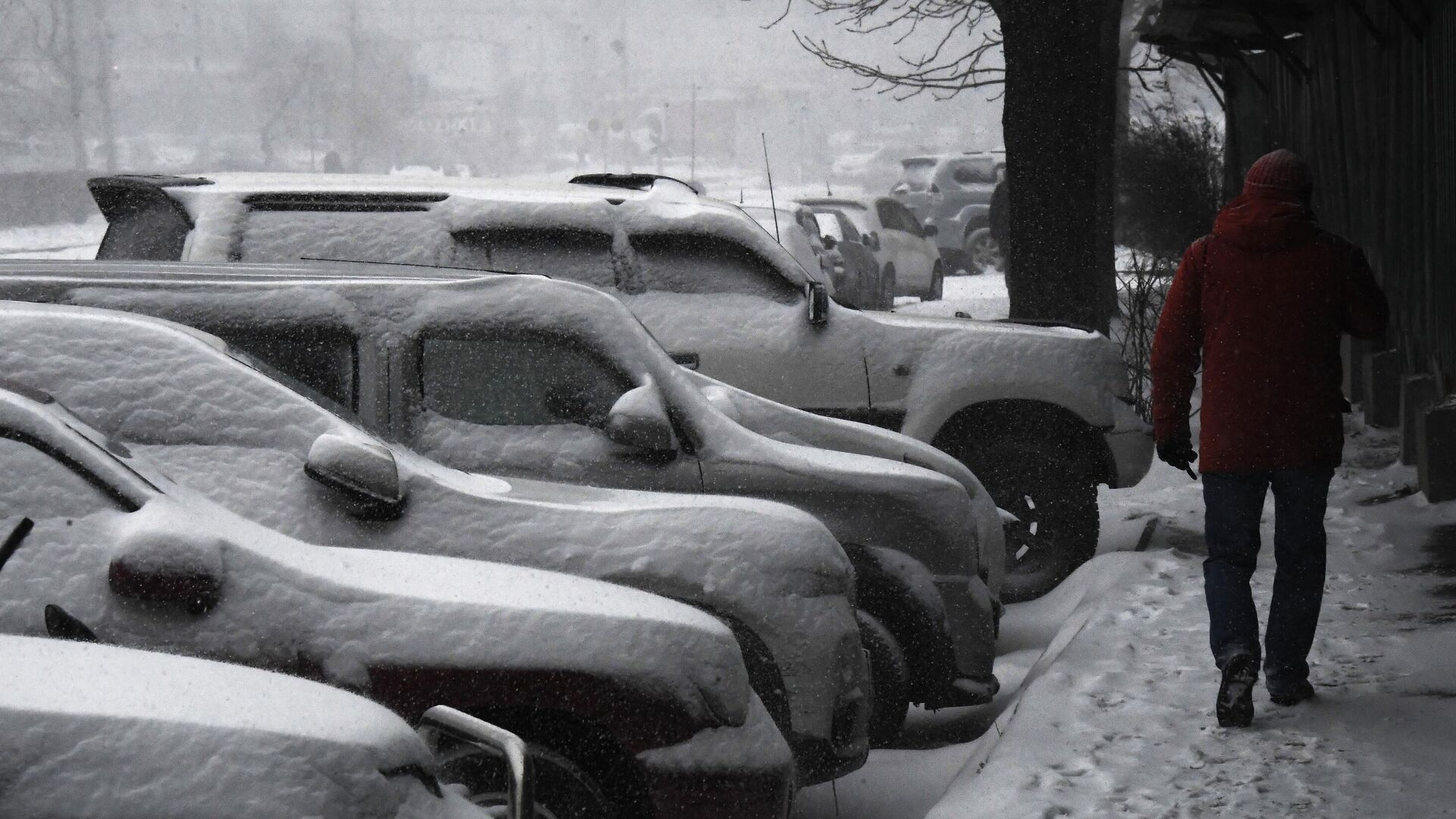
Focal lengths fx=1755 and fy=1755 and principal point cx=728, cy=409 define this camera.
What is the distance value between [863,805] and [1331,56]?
10.5 m

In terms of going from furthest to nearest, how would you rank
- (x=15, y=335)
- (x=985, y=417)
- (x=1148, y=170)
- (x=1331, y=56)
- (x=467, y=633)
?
1. (x=1148, y=170)
2. (x=1331, y=56)
3. (x=985, y=417)
4. (x=15, y=335)
5. (x=467, y=633)

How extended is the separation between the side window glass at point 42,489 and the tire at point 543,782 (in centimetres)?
88

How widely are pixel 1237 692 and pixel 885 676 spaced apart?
1.13m

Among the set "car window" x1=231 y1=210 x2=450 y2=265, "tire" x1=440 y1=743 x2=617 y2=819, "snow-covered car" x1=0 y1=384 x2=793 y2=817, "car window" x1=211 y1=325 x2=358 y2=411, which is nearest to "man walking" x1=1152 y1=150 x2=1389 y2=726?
"snow-covered car" x1=0 y1=384 x2=793 y2=817

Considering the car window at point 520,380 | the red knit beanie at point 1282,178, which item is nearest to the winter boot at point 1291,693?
the red knit beanie at point 1282,178

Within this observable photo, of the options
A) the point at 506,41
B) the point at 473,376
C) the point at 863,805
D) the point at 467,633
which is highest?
the point at 506,41

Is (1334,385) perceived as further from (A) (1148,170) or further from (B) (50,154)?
(B) (50,154)

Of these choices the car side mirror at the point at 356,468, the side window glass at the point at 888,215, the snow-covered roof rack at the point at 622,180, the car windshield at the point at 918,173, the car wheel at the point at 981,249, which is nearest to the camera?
the car side mirror at the point at 356,468

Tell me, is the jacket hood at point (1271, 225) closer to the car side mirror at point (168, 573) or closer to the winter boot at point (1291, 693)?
the winter boot at point (1291, 693)

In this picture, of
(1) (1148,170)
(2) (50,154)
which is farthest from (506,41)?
(1) (1148,170)

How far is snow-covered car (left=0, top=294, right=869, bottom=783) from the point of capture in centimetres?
420

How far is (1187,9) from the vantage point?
14.5 meters

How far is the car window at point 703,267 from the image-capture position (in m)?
8.17

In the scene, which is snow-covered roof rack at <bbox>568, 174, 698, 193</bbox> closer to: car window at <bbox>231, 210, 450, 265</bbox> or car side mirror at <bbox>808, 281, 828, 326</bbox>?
car side mirror at <bbox>808, 281, 828, 326</bbox>
